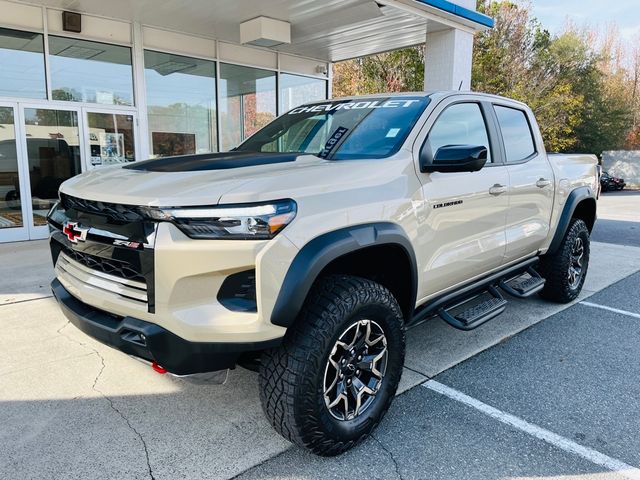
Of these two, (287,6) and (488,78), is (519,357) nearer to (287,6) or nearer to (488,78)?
(287,6)

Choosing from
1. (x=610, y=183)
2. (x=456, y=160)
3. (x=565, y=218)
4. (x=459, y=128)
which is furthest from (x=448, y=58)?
(x=610, y=183)

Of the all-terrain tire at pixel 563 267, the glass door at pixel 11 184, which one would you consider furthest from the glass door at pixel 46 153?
the all-terrain tire at pixel 563 267

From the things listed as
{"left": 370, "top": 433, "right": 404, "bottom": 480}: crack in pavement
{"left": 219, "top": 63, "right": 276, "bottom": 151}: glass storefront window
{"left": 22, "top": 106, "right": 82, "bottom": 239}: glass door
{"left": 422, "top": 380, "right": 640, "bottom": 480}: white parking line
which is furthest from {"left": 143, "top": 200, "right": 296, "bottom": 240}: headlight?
{"left": 219, "top": 63, "right": 276, "bottom": 151}: glass storefront window

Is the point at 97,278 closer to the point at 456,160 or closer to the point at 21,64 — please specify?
the point at 456,160

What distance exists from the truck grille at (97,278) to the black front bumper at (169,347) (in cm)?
13

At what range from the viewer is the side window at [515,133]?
403 cm

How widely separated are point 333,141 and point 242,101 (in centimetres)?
830

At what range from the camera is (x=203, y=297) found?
2.12 meters

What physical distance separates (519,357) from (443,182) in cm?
163

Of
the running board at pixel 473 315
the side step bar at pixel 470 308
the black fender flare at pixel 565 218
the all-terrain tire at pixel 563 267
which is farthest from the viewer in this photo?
the all-terrain tire at pixel 563 267

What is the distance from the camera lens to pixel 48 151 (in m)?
8.41

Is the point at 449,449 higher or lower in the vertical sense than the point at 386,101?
lower

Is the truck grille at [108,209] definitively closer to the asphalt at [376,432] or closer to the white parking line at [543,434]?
the asphalt at [376,432]

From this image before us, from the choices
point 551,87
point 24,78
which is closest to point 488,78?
point 551,87
